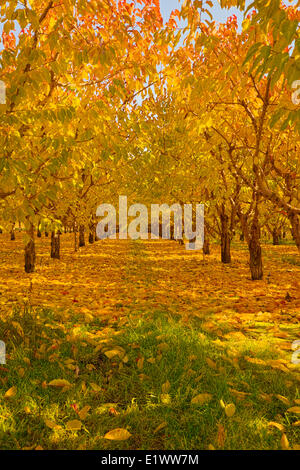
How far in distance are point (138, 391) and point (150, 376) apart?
28cm

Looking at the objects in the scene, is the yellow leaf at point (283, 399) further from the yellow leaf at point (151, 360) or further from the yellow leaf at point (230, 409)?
the yellow leaf at point (151, 360)

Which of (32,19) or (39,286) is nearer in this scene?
(32,19)

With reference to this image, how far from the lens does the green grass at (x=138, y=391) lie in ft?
7.56


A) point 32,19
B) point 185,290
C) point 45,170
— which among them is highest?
point 32,19

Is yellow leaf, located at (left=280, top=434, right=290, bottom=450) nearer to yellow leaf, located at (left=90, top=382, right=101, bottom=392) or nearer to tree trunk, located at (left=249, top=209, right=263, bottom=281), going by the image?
yellow leaf, located at (left=90, top=382, right=101, bottom=392)

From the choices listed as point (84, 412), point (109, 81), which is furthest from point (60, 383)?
point (109, 81)

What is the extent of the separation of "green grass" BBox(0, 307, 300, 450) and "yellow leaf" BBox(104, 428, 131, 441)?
0.12 feet

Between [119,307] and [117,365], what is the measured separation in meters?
2.60

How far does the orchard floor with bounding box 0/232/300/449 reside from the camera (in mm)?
2336

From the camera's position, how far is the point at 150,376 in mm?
3186

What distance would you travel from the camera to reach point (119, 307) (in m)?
6.02

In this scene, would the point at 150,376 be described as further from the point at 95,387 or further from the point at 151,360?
the point at 95,387
